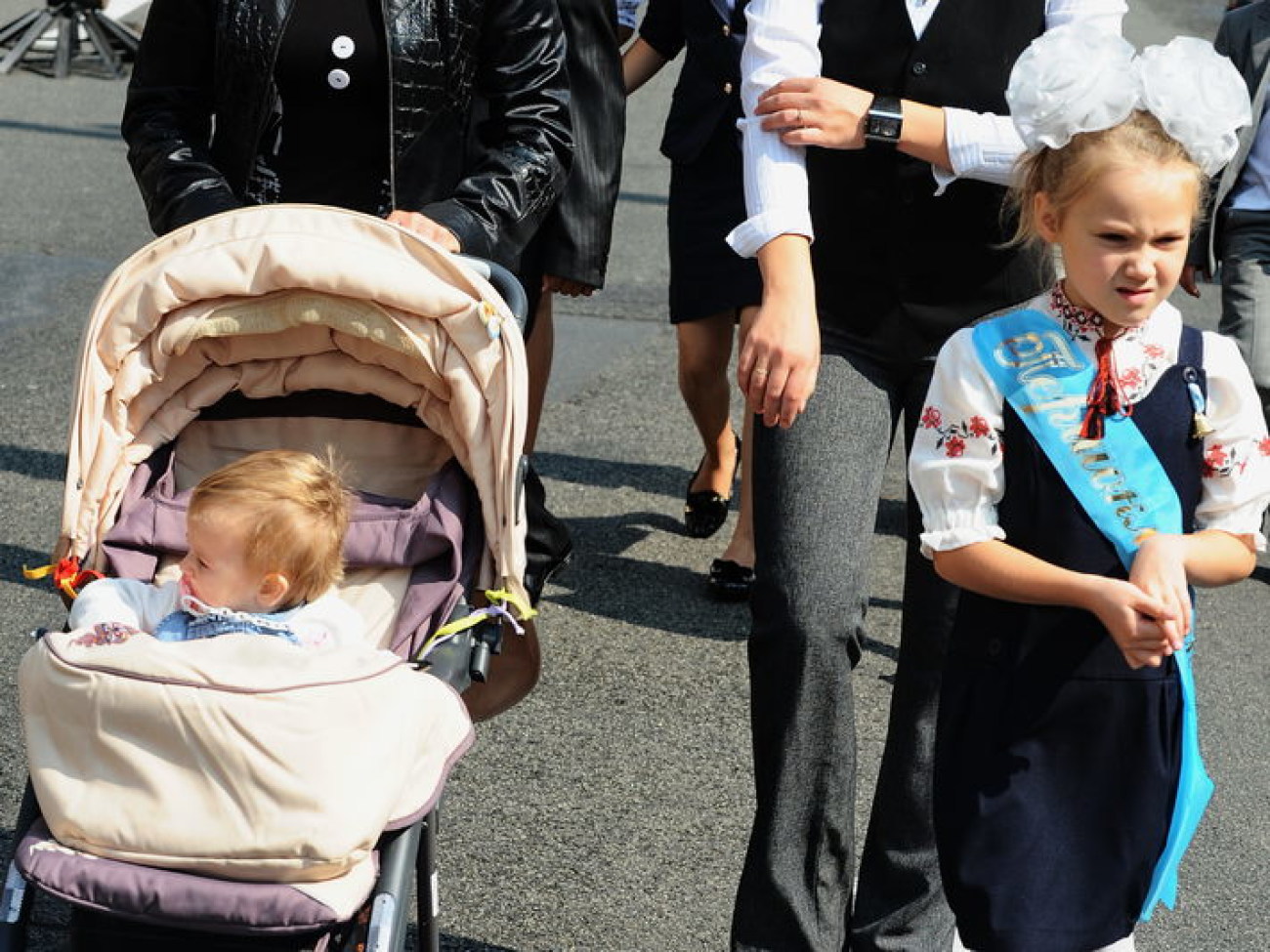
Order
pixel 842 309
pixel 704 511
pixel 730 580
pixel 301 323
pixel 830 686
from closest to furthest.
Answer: pixel 830 686 → pixel 842 309 → pixel 301 323 → pixel 730 580 → pixel 704 511

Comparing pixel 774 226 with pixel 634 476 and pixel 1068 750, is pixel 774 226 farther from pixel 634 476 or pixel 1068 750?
pixel 634 476

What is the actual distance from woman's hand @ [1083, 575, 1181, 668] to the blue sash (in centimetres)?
13

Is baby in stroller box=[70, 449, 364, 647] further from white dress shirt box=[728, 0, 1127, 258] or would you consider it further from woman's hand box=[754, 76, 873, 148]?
woman's hand box=[754, 76, 873, 148]

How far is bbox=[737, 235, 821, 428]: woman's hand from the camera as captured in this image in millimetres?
2807

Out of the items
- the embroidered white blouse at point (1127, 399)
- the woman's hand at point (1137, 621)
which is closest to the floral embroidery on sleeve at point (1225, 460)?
the embroidered white blouse at point (1127, 399)

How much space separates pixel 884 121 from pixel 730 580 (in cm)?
270

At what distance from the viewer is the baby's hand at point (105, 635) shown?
266 centimetres

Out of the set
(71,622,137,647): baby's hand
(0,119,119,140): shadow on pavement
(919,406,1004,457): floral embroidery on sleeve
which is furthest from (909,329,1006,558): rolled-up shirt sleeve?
(0,119,119,140): shadow on pavement

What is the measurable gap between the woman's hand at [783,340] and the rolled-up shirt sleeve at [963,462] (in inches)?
9.4

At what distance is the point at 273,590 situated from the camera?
2.87 meters

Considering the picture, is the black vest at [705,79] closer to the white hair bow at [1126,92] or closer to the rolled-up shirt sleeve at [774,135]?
the rolled-up shirt sleeve at [774,135]

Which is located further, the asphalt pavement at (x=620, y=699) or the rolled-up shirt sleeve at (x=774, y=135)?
the asphalt pavement at (x=620, y=699)

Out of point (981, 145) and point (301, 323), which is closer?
point (981, 145)

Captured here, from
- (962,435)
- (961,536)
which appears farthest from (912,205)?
(961,536)
